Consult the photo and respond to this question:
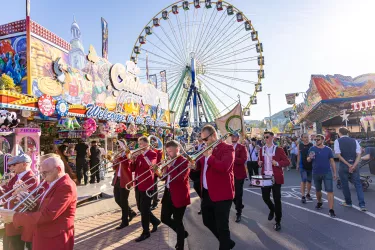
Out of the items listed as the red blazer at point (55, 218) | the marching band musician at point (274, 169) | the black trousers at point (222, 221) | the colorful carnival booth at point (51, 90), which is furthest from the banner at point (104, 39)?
the red blazer at point (55, 218)

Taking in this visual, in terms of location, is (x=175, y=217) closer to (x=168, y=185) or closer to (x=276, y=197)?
(x=168, y=185)

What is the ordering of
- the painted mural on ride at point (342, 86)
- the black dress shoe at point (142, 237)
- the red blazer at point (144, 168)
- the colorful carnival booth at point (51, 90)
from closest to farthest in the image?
the black dress shoe at point (142, 237) < the red blazer at point (144, 168) < the colorful carnival booth at point (51, 90) < the painted mural on ride at point (342, 86)

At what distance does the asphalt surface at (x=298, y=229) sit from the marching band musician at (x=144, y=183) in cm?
70

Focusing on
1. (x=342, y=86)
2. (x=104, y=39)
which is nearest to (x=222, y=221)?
(x=104, y=39)

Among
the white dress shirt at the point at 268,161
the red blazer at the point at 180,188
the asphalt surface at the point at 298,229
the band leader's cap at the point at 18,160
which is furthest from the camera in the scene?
the white dress shirt at the point at 268,161

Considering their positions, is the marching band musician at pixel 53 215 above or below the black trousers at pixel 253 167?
above

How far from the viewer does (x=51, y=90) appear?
8383mm

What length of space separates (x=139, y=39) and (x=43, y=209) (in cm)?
2199

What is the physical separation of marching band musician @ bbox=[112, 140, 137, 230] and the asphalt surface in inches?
43.1

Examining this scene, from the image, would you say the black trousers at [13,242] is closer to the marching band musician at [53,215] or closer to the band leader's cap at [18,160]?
the band leader's cap at [18,160]

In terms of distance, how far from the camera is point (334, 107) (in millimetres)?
18344

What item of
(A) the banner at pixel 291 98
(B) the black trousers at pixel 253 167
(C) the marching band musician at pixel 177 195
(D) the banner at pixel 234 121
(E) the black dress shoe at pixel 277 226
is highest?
(A) the banner at pixel 291 98

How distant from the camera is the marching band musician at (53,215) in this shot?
2.12 m

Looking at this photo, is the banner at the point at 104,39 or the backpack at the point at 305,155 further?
the banner at the point at 104,39
